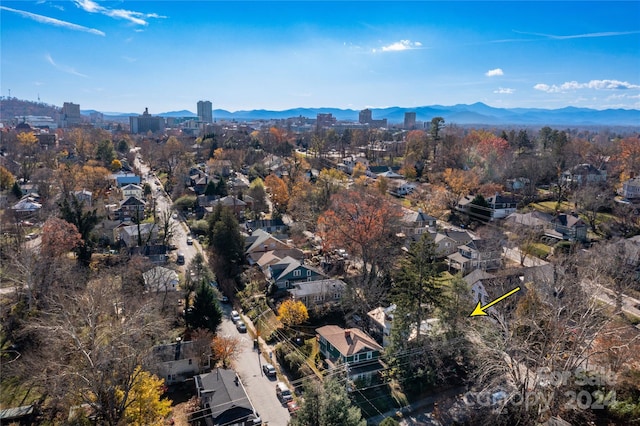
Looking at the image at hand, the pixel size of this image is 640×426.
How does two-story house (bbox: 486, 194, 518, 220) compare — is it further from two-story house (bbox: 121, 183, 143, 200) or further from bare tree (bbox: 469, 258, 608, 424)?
two-story house (bbox: 121, 183, 143, 200)

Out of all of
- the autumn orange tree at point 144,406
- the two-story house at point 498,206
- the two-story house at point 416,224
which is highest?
the two-story house at point 498,206

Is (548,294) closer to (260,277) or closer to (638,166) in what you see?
(260,277)

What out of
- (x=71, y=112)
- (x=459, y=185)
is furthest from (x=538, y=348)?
(x=71, y=112)

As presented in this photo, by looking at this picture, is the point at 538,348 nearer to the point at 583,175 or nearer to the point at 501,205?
the point at 501,205

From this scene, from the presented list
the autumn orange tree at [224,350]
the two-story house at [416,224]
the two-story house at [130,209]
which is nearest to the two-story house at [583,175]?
the two-story house at [416,224]

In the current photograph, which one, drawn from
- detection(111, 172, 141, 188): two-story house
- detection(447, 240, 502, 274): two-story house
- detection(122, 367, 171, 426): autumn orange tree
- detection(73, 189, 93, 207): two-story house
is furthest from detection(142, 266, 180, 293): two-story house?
detection(111, 172, 141, 188): two-story house

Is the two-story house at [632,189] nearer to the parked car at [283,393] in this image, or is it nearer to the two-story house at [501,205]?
the two-story house at [501,205]
